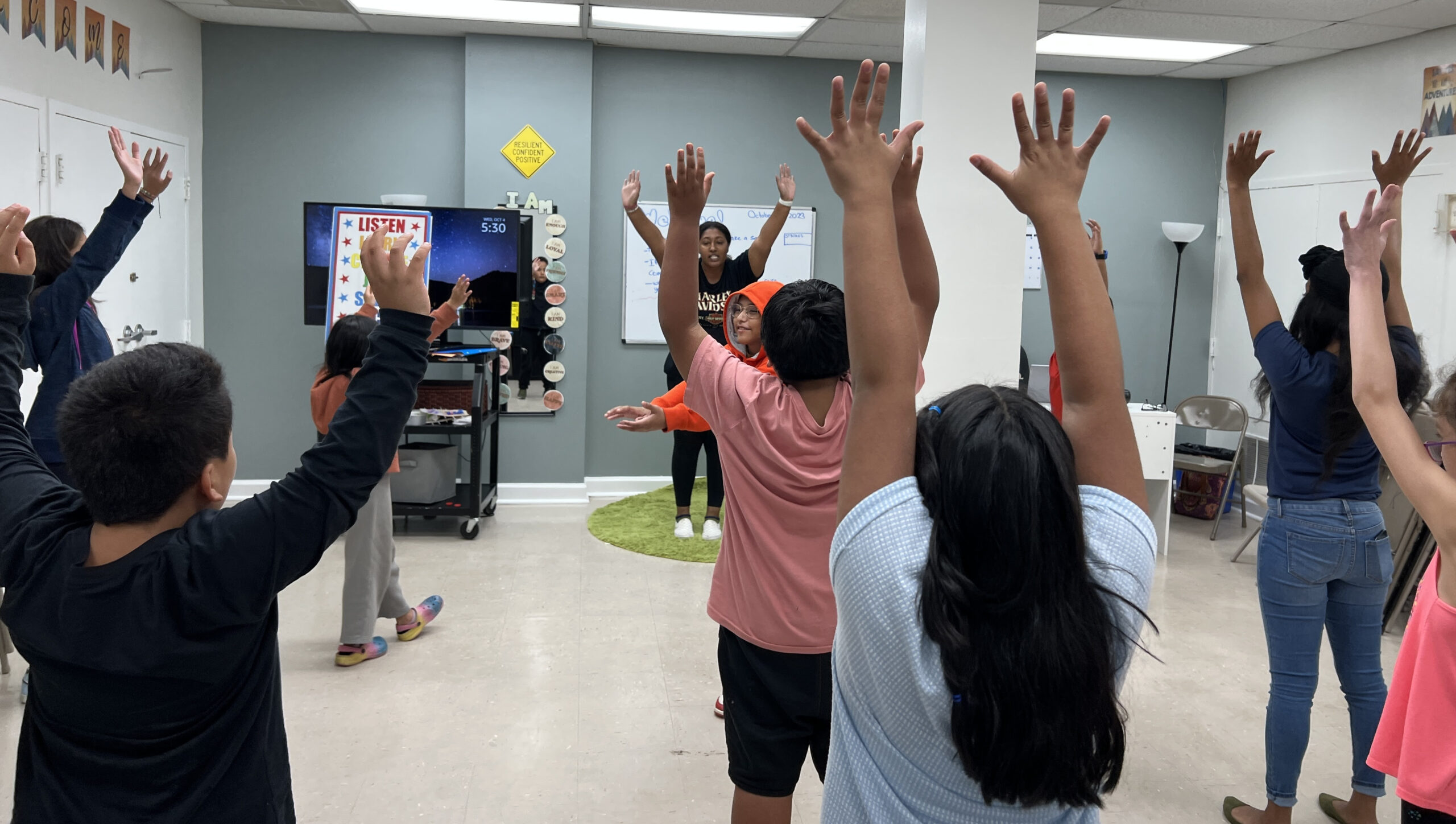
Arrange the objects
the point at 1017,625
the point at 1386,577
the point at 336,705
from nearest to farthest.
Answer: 1. the point at 1017,625
2. the point at 1386,577
3. the point at 336,705

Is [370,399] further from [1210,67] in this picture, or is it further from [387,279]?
[1210,67]

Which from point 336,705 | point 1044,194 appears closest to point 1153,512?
point 336,705

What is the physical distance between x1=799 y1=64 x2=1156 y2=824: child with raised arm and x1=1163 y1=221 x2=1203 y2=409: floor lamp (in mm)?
6314

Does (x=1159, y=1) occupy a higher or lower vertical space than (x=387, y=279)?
higher

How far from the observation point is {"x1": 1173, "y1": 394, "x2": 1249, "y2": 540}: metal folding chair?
6.17 m

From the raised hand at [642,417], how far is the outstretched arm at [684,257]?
0.48m

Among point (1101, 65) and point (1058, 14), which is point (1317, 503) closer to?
point (1058, 14)

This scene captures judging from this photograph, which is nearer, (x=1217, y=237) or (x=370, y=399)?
(x=370, y=399)

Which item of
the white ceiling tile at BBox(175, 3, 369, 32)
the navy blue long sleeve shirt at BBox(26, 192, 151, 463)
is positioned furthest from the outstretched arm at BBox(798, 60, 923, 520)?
the white ceiling tile at BBox(175, 3, 369, 32)

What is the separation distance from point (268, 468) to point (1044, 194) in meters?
6.23

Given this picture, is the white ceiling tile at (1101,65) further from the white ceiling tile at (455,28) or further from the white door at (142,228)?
the white door at (142,228)

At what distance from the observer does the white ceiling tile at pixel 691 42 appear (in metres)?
6.09

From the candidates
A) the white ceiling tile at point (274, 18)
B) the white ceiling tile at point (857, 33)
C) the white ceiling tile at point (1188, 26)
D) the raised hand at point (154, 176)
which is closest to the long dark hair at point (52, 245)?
the raised hand at point (154, 176)

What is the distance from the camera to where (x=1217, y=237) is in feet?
23.7
